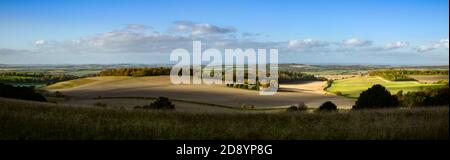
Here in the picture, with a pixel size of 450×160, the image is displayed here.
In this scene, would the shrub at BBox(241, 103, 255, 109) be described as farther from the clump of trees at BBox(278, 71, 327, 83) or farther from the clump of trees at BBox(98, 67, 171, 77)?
the clump of trees at BBox(98, 67, 171, 77)

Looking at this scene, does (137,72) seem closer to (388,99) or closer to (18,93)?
(18,93)

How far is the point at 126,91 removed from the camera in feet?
195

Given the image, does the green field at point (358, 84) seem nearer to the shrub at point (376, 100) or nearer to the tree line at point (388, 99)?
the tree line at point (388, 99)

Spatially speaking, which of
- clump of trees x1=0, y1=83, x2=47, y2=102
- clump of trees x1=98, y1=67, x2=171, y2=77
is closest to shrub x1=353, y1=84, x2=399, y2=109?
clump of trees x1=0, y1=83, x2=47, y2=102

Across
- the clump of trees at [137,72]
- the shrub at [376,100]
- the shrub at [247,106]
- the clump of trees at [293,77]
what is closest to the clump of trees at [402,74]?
the clump of trees at [293,77]

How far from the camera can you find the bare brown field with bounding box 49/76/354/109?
54500mm

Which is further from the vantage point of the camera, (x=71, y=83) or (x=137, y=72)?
(x=137, y=72)

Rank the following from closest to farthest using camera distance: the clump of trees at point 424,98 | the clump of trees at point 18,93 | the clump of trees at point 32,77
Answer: the clump of trees at point 424,98
the clump of trees at point 18,93
the clump of trees at point 32,77

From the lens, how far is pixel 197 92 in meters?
62.1

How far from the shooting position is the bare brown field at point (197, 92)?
179 ft

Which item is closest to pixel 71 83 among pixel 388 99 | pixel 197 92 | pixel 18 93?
pixel 197 92
